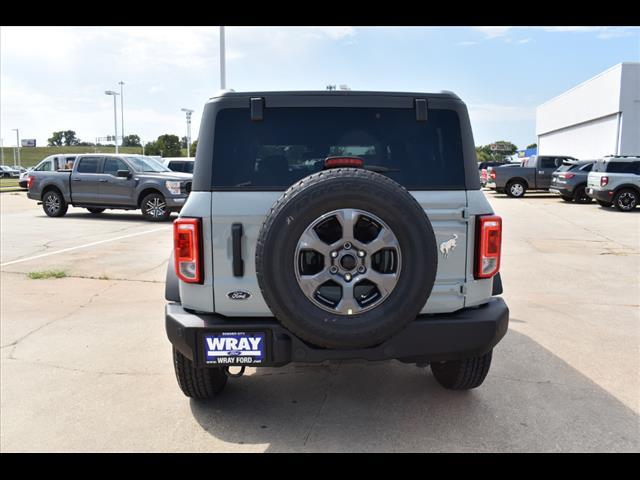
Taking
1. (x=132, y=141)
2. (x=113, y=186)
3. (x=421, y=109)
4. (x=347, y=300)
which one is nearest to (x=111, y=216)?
(x=113, y=186)

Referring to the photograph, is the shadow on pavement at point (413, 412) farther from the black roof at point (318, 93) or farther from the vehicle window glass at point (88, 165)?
the vehicle window glass at point (88, 165)

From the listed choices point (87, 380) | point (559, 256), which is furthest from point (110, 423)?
point (559, 256)

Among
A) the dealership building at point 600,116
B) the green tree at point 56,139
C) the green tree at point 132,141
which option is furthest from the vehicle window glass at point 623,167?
the green tree at point 56,139

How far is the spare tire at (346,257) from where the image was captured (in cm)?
259

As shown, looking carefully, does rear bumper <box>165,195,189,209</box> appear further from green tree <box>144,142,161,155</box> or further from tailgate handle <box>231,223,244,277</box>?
green tree <box>144,142,161,155</box>

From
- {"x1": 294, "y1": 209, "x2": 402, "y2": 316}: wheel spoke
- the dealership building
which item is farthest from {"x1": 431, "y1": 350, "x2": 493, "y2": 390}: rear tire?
the dealership building

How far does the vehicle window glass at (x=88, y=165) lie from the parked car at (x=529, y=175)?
643 inches

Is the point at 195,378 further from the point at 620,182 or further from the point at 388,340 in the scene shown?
the point at 620,182

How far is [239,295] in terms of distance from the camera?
116 inches

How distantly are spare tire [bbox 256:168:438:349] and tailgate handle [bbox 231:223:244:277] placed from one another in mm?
274

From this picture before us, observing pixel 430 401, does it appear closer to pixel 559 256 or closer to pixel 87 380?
pixel 87 380

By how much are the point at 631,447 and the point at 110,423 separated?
10.0 feet

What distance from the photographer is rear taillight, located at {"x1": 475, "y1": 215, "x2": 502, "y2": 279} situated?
9.91 feet

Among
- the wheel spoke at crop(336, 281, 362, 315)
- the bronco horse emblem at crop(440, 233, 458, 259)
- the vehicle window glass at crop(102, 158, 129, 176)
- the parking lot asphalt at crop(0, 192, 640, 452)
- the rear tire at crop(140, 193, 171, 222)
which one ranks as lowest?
the parking lot asphalt at crop(0, 192, 640, 452)
